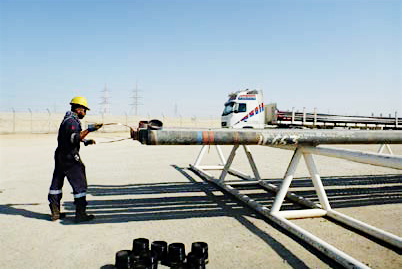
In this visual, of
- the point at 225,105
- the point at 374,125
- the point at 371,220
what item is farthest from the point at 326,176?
the point at 374,125

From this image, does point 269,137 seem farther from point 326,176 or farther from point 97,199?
point 326,176

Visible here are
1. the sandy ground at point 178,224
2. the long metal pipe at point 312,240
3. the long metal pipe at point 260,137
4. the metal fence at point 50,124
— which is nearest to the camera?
the long metal pipe at point 312,240

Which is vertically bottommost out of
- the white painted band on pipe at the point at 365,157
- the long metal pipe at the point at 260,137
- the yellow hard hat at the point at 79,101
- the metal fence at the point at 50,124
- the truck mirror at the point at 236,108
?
the metal fence at the point at 50,124

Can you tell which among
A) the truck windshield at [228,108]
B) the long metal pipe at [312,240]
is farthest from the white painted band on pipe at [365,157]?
the truck windshield at [228,108]

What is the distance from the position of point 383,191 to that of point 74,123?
19.5 feet

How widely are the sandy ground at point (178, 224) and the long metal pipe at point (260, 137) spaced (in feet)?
3.78

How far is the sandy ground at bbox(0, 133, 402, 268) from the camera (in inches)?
129

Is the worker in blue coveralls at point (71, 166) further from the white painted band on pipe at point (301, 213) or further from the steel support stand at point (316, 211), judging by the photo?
the white painted band on pipe at point (301, 213)

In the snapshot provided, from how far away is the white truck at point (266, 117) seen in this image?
19062 millimetres

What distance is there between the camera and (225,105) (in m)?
20.2

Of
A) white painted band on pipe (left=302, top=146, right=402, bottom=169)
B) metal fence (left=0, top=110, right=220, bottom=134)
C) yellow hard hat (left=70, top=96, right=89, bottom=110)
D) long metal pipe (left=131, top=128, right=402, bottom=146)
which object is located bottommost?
metal fence (left=0, top=110, right=220, bottom=134)

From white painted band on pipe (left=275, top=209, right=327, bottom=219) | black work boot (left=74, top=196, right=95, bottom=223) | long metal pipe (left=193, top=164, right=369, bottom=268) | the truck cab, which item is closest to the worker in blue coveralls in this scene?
black work boot (left=74, top=196, right=95, bottom=223)

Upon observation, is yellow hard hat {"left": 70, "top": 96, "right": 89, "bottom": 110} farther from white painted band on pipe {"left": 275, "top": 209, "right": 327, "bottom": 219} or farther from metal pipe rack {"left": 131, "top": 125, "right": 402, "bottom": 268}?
white painted band on pipe {"left": 275, "top": 209, "right": 327, "bottom": 219}

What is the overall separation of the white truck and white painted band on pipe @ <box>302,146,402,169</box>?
14.5m
